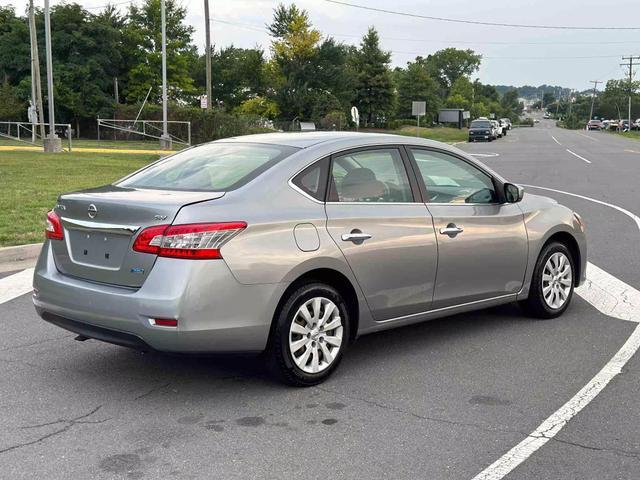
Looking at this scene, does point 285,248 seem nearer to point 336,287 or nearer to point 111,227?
point 336,287

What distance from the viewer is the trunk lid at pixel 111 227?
4449 mm

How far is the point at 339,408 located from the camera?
4.54m

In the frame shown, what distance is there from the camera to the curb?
888 centimetres

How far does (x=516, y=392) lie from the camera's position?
4.80 metres

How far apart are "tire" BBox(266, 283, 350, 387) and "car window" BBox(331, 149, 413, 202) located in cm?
70

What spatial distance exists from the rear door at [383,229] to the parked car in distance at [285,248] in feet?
0.03

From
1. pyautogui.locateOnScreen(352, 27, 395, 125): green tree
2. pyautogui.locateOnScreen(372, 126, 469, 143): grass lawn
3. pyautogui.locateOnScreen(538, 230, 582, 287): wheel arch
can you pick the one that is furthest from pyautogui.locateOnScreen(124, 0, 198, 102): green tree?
pyautogui.locateOnScreen(538, 230, 582, 287): wheel arch

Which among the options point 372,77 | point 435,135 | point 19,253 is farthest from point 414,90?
point 19,253

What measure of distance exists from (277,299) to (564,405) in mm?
1853

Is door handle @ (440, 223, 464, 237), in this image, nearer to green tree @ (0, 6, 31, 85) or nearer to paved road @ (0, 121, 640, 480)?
paved road @ (0, 121, 640, 480)

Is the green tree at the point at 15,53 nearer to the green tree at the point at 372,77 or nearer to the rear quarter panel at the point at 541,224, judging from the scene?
the green tree at the point at 372,77

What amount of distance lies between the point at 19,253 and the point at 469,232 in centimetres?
573

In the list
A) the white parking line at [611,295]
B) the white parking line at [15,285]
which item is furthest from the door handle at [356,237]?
the white parking line at [15,285]

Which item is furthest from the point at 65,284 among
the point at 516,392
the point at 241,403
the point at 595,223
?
the point at 595,223
